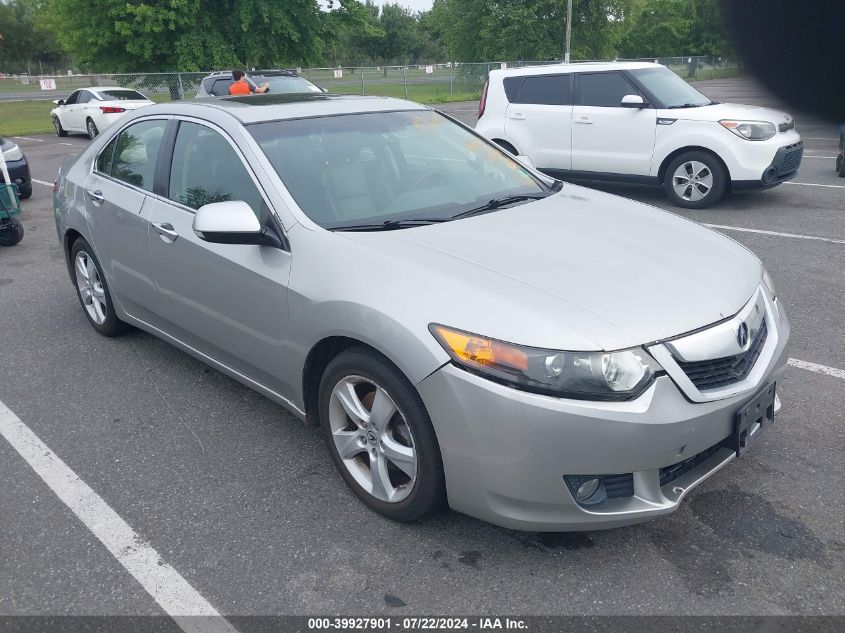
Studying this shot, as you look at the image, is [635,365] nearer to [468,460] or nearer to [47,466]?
[468,460]

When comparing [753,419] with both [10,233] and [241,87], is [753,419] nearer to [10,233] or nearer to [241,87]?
[10,233]

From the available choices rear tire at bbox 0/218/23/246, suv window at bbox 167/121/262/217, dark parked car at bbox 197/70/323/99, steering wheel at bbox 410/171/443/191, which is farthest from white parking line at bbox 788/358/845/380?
dark parked car at bbox 197/70/323/99

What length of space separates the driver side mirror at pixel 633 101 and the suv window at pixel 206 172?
238 inches

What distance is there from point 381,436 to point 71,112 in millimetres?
19934

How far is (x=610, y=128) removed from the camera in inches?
354

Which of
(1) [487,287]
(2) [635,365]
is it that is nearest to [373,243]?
(1) [487,287]

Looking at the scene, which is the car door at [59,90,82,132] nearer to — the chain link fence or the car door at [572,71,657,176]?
the chain link fence

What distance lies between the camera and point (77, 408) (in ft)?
13.3

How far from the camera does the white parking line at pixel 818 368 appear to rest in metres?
4.08

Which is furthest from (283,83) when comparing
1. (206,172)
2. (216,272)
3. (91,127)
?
(216,272)

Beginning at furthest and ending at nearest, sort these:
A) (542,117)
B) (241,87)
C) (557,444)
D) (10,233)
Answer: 1. (241,87)
2. (542,117)
3. (10,233)
4. (557,444)

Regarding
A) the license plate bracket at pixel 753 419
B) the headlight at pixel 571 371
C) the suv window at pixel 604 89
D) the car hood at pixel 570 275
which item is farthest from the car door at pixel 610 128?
the headlight at pixel 571 371

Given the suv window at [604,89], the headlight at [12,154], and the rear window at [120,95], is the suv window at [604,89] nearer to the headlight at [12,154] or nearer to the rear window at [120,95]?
the headlight at [12,154]

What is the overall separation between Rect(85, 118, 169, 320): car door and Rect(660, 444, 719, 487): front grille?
283cm
